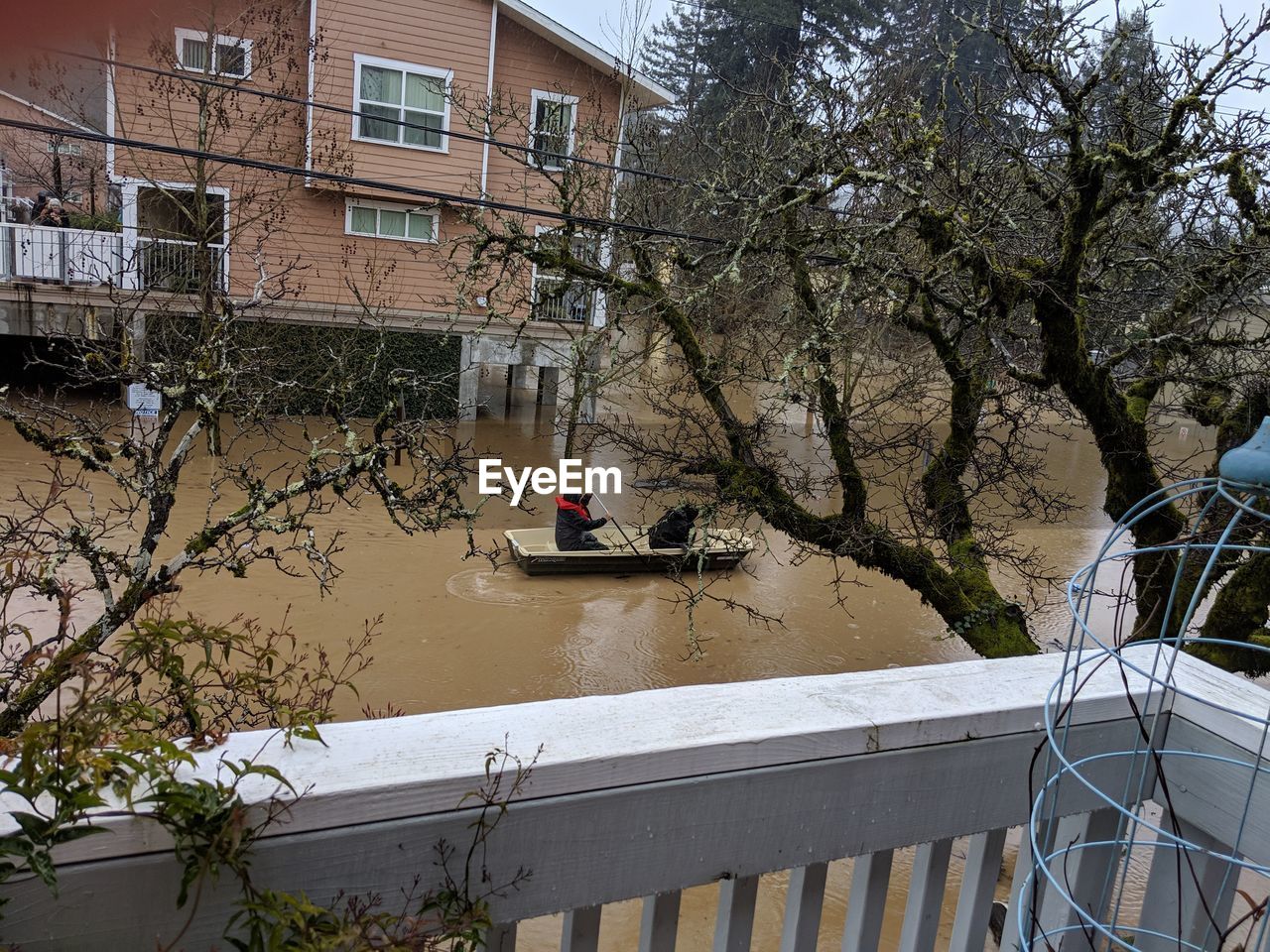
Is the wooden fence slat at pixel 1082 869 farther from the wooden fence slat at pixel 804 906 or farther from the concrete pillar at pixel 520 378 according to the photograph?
the concrete pillar at pixel 520 378

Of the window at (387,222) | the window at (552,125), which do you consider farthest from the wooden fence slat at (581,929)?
the window at (387,222)

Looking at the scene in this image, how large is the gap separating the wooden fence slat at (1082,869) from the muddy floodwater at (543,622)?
26.1ft

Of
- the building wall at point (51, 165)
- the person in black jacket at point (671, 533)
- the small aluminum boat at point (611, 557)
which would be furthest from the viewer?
the building wall at point (51, 165)

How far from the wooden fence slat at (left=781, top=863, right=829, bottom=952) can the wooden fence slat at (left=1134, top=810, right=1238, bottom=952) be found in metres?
0.68

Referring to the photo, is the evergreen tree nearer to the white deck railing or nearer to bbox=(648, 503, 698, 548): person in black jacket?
bbox=(648, 503, 698, 548): person in black jacket

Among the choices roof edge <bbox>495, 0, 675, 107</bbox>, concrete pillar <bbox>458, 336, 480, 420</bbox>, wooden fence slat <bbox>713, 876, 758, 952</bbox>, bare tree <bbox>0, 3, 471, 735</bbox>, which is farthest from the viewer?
concrete pillar <bbox>458, 336, 480, 420</bbox>

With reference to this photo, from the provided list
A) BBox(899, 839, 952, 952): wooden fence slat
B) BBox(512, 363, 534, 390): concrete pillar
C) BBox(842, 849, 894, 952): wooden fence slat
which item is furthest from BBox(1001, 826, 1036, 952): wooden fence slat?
BBox(512, 363, 534, 390): concrete pillar

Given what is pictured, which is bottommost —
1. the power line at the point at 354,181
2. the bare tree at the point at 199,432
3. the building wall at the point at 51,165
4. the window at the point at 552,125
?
the bare tree at the point at 199,432

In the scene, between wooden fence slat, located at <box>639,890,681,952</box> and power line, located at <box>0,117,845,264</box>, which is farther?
power line, located at <box>0,117,845,264</box>

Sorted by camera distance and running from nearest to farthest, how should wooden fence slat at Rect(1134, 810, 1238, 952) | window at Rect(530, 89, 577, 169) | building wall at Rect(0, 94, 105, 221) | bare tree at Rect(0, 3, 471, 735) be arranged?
wooden fence slat at Rect(1134, 810, 1238, 952) < bare tree at Rect(0, 3, 471, 735) < window at Rect(530, 89, 577, 169) < building wall at Rect(0, 94, 105, 221)

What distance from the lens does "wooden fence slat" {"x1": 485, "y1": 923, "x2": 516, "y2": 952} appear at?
1486 mm

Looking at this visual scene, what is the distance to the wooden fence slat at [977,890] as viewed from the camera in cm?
181

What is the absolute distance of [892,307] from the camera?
25.1 feet

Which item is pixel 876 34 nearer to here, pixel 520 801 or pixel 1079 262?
pixel 1079 262
